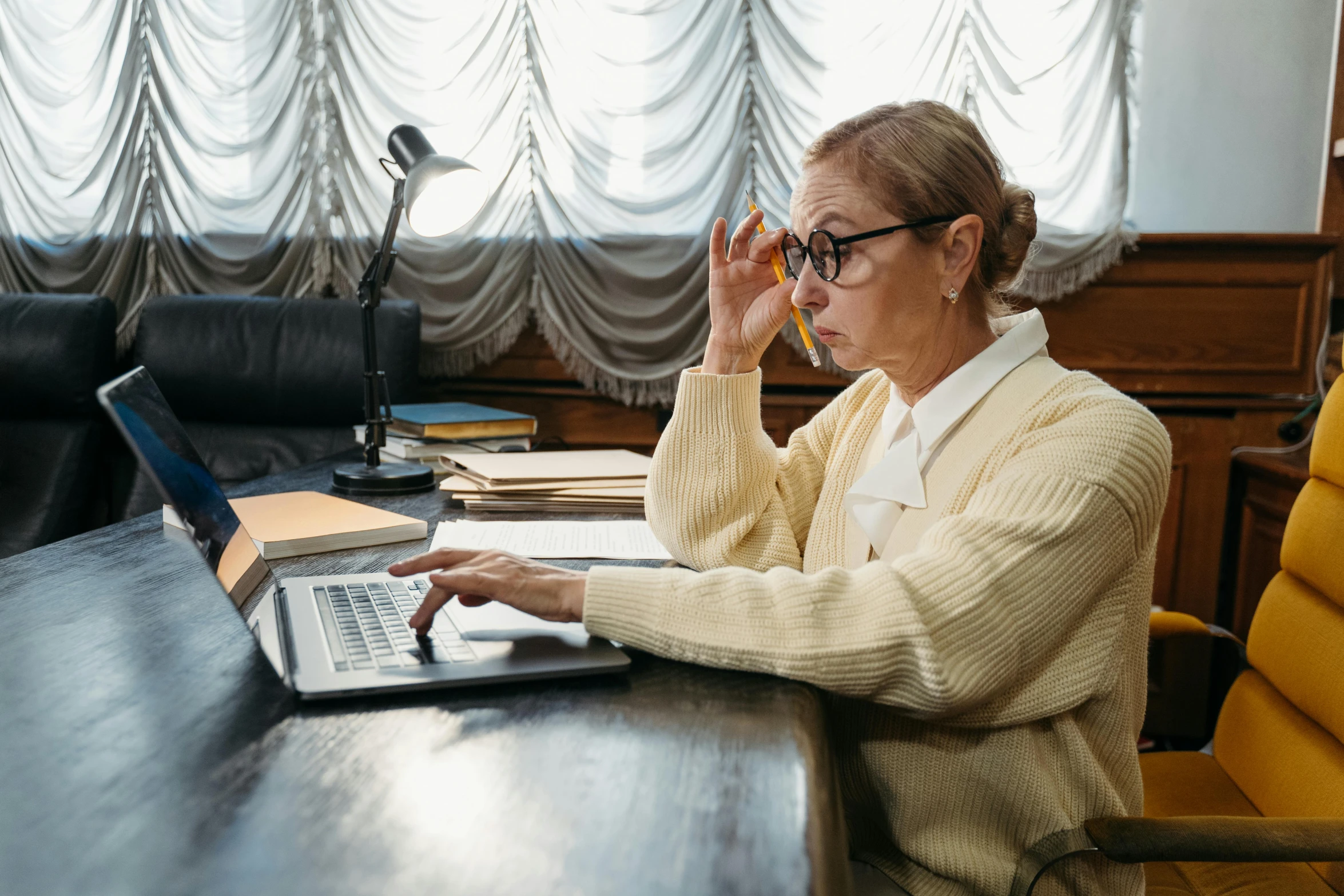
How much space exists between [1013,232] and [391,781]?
2.80 feet

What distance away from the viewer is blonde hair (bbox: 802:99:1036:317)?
1.00 metres

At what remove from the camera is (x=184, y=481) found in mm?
833

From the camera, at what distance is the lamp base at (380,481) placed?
1.54 meters

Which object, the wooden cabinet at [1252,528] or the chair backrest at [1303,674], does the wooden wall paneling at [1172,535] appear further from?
the chair backrest at [1303,674]

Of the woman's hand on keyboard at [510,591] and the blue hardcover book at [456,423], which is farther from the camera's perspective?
the blue hardcover book at [456,423]

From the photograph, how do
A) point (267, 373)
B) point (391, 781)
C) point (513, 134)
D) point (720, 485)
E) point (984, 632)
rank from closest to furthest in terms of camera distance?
point (391, 781)
point (984, 632)
point (720, 485)
point (267, 373)
point (513, 134)

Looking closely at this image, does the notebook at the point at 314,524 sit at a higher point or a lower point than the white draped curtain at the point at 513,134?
lower

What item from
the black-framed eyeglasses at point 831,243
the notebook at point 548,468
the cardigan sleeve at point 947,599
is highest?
the black-framed eyeglasses at point 831,243

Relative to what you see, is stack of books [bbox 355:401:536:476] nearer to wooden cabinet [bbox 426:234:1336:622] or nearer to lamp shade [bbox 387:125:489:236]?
lamp shade [bbox 387:125:489:236]

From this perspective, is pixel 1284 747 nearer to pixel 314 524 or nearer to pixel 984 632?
pixel 984 632

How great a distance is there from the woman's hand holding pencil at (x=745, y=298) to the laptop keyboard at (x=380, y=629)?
500mm

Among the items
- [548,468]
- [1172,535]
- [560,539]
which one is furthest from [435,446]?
[1172,535]

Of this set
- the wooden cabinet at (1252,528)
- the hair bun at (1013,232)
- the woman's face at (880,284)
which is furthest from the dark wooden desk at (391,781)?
the wooden cabinet at (1252,528)

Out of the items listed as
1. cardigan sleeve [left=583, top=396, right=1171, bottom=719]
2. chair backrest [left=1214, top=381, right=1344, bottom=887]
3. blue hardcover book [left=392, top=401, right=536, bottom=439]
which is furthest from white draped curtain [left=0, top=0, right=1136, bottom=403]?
cardigan sleeve [left=583, top=396, right=1171, bottom=719]
